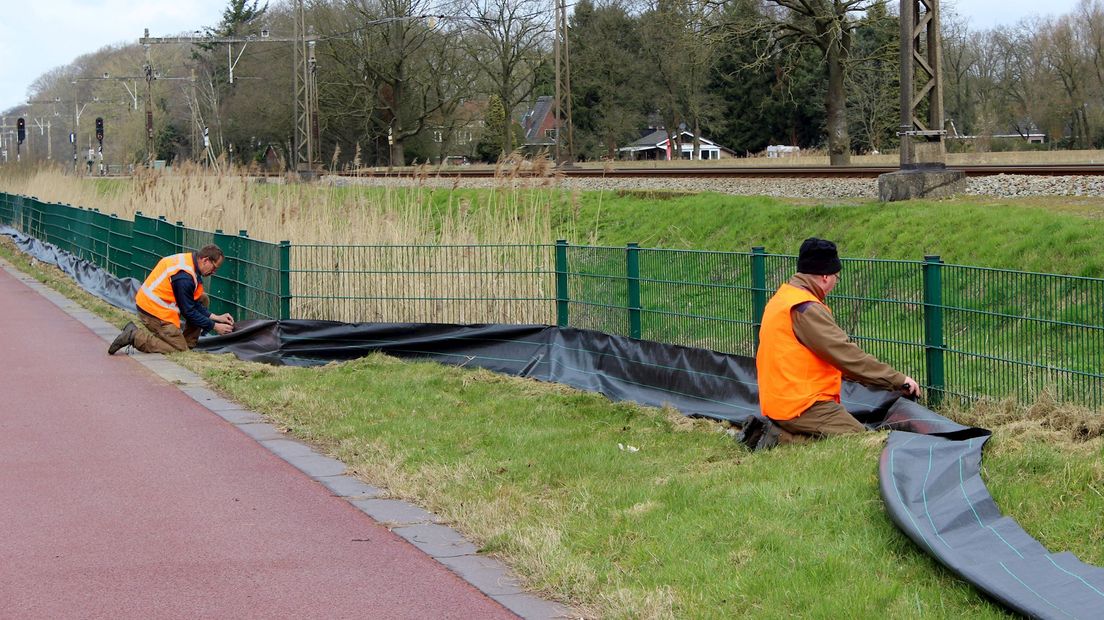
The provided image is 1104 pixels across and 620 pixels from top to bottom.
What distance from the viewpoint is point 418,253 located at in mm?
13484

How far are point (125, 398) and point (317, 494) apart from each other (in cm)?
431

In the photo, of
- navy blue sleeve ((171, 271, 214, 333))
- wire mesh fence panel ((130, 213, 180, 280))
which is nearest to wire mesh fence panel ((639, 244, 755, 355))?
navy blue sleeve ((171, 271, 214, 333))

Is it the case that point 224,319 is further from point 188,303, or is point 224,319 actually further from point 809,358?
point 809,358

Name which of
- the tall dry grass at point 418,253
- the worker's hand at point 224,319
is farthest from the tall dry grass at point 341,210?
the worker's hand at point 224,319

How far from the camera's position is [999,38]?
8219cm

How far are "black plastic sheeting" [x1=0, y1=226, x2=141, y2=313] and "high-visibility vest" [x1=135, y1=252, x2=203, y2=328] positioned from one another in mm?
3038

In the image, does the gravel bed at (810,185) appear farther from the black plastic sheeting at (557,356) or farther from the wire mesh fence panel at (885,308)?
the wire mesh fence panel at (885,308)

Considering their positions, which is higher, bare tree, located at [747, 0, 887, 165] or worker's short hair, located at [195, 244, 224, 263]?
bare tree, located at [747, 0, 887, 165]

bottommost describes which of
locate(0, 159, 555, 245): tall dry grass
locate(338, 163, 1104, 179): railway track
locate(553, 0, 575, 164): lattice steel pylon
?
locate(0, 159, 555, 245): tall dry grass

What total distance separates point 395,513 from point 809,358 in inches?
105

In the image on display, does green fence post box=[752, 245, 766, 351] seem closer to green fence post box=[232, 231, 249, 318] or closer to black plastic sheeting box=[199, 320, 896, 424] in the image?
black plastic sheeting box=[199, 320, 896, 424]

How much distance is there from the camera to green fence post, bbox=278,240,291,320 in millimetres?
13000

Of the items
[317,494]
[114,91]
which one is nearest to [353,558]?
[317,494]

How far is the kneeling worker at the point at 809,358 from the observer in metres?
7.61
